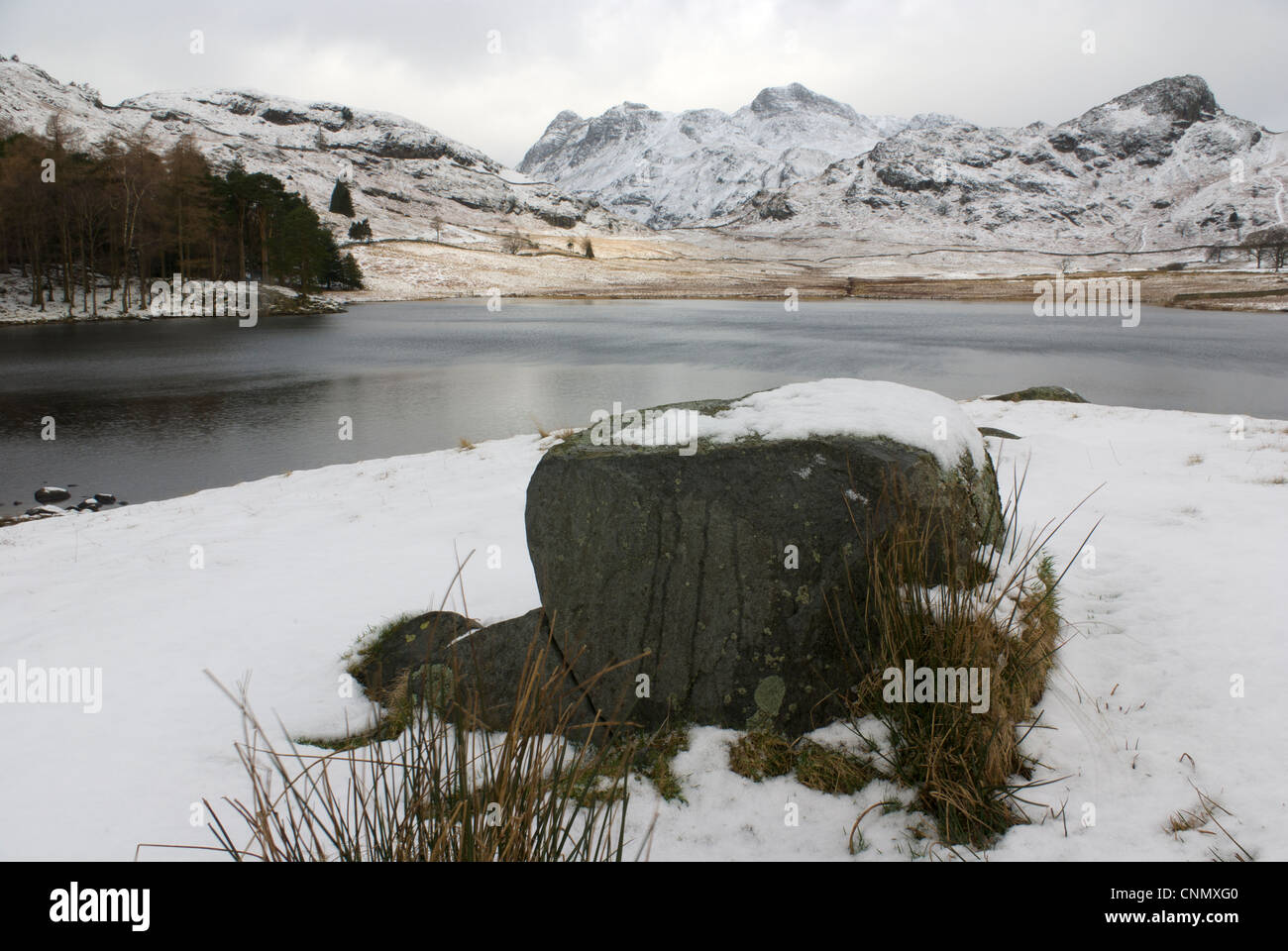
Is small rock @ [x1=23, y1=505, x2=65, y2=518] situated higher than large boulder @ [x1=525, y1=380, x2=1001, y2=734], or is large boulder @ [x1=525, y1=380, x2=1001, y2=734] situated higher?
large boulder @ [x1=525, y1=380, x2=1001, y2=734]

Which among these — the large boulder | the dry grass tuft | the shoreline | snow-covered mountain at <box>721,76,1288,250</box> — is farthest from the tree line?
snow-covered mountain at <box>721,76,1288,250</box>

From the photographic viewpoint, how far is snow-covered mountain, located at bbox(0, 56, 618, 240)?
368 ft

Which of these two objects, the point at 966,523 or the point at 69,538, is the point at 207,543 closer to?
the point at 69,538

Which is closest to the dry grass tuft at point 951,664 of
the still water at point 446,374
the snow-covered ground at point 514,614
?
the snow-covered ground at point 514,614

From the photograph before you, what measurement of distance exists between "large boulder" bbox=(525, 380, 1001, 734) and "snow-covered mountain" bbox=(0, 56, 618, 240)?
103m

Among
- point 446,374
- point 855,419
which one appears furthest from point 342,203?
point 855,419

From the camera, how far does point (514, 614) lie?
455cm

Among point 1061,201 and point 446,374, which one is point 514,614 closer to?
point 446,374

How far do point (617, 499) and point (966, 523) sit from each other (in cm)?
165

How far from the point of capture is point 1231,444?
27.4 ft

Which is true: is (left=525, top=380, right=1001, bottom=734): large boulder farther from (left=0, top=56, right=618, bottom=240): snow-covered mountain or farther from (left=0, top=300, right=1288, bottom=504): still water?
(left=0, top=56, right=618, bottom=240): snow-covered mountain

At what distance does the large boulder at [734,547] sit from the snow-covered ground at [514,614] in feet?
0.92

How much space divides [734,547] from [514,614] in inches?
72.5

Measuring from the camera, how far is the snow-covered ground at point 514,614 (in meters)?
2.65
